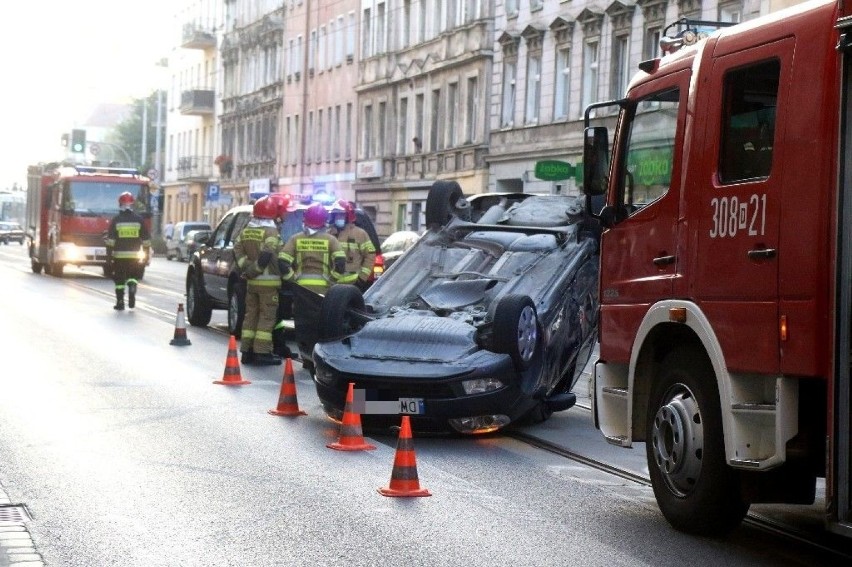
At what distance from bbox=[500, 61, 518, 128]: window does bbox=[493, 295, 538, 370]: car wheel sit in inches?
1297

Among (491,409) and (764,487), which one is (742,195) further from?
(491,409)

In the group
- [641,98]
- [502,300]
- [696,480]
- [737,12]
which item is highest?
[737,12]

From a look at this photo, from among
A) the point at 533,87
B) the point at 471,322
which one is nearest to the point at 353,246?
the point at 471,322

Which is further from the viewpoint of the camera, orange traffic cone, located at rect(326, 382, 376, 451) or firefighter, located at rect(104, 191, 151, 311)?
firefighter, located at rect(104, 191, 151, 311)

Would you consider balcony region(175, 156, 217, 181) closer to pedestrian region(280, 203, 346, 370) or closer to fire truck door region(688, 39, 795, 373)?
pedestrian region(280, 203, 346, 370)

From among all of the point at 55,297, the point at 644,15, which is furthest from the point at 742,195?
the point at 644,15

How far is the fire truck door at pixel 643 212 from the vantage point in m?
8.86

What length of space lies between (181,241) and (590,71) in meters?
31.5

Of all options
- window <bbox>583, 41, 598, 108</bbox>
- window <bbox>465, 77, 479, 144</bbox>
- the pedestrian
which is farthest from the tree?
the pedestrian

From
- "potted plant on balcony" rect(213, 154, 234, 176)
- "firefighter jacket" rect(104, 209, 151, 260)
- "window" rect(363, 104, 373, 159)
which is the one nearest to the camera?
"firefighter jacket" rect(104, 209, 151, 260)

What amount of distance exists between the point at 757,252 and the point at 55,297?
2516 centimetres

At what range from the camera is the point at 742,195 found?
7918 mm

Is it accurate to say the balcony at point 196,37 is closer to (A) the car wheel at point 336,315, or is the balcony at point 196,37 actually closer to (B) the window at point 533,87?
(B) the window at point 533,87

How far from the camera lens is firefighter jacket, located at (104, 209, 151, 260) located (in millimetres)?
26625
